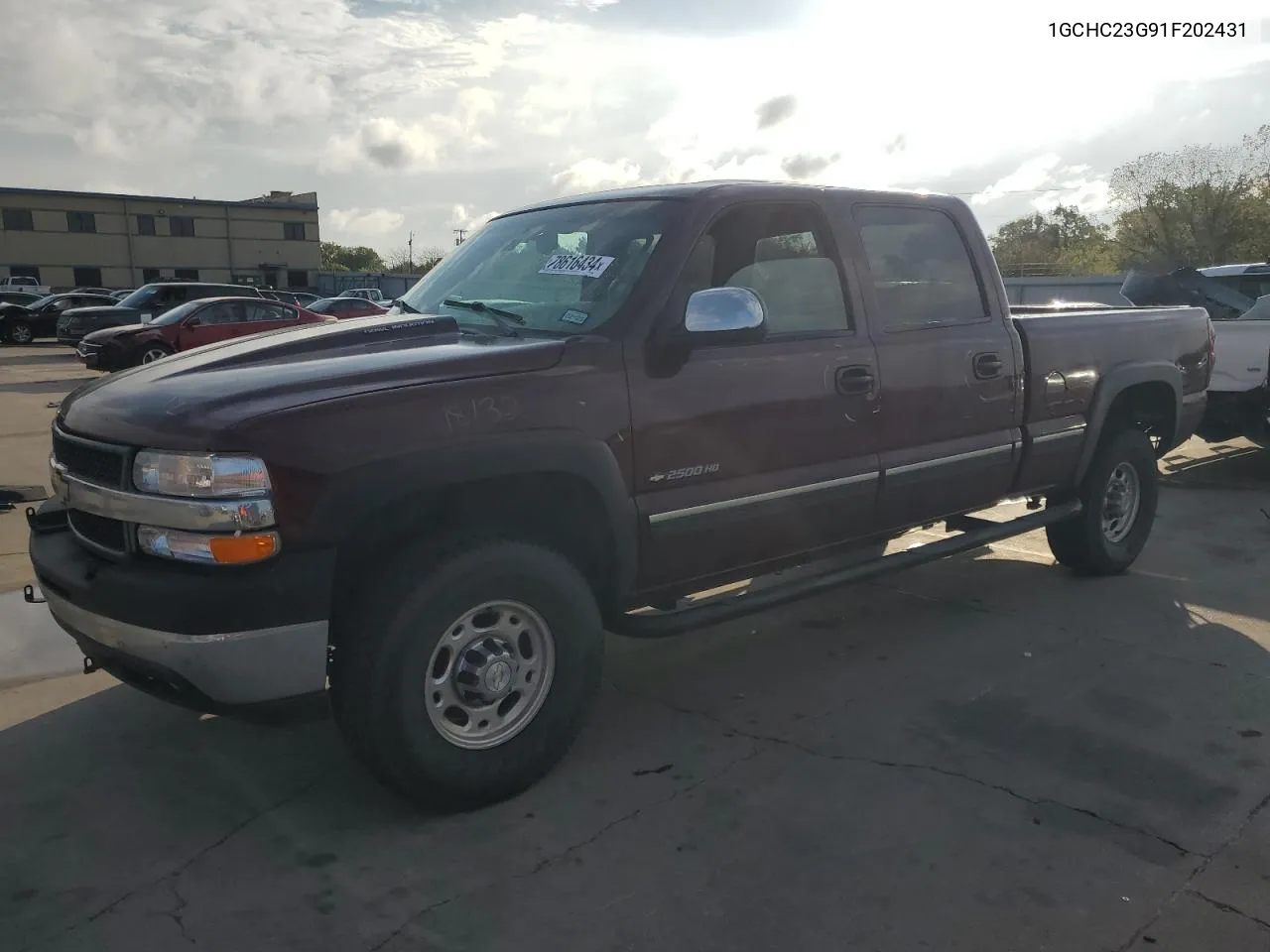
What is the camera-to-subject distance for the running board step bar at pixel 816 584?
11.9 feet

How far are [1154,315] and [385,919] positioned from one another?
5.10m

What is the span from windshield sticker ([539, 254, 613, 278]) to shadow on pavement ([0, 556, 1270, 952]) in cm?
171

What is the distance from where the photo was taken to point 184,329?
1739 centimetres

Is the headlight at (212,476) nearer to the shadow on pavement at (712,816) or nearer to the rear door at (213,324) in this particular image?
the shadow on pavement at (712,816)

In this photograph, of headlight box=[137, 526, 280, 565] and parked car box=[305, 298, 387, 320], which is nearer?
headlight box=[137, 526, 280, 565]

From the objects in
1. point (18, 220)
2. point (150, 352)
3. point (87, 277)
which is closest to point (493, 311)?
point (150, 352)

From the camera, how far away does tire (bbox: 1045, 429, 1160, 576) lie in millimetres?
5551

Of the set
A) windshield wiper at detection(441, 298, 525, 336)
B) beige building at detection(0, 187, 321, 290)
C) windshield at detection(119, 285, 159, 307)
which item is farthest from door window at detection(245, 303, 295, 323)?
beige building at detection(0, 187, 321, 290)

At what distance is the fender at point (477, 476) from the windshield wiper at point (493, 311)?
63cm

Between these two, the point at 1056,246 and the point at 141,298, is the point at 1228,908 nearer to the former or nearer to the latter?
the point at 141,298

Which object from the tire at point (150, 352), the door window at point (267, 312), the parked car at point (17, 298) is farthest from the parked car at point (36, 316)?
the tire at point (150, 352)

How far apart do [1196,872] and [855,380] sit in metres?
2.04

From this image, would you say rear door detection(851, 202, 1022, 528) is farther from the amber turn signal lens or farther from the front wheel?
the front wheel

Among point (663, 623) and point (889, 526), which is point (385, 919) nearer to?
point (663, 623)
